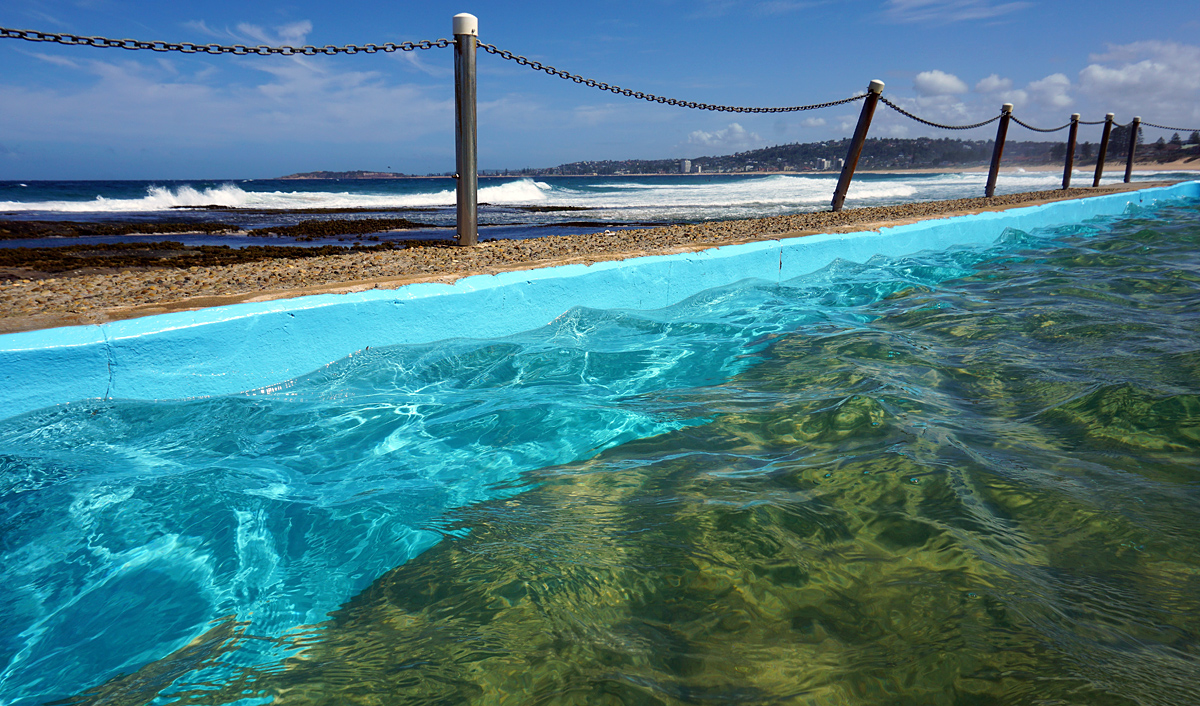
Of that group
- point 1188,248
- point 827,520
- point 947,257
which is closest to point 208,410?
point 827,520

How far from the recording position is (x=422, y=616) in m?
1.40

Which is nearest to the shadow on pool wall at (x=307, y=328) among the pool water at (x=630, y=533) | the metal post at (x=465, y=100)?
the pool water at (x=630, y=533)

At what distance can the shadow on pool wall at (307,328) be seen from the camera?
2.42 meters

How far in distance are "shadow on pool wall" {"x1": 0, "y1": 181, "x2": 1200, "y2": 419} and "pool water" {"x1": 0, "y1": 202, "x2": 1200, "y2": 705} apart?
0.38 ft

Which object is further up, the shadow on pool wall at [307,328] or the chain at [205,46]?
the chain at [205,46]

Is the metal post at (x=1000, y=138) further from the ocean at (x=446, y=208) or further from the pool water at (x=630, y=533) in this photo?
the pool water at (x=630, y=533)

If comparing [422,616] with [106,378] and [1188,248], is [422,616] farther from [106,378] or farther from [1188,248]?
[1188,248]

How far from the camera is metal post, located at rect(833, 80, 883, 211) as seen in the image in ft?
26.5

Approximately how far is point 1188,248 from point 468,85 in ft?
23.4

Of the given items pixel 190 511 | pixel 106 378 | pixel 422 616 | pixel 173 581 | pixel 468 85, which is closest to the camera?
pixel 422 616

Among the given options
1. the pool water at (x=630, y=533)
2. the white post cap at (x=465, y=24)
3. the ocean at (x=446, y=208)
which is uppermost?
the white post cap at (x=465, y=24)

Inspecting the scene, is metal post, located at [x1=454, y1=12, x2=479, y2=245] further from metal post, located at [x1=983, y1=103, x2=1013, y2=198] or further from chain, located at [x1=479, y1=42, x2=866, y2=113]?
metal post, located at [x1=983, y1=103, x2=1013, y2=198]

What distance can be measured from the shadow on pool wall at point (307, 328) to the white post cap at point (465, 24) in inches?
92.3

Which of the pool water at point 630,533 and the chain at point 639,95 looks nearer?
the pool water at point 630,533
